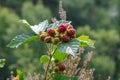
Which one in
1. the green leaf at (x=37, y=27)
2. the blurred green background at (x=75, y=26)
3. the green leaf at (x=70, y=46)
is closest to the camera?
the green leaf at (x=70, y=46)

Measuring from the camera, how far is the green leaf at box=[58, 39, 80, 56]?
1.42 meters

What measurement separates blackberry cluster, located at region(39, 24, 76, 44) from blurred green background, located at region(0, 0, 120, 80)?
50.5 ft

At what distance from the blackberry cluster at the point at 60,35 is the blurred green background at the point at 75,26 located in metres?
15.4

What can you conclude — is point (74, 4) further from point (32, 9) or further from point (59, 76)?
point (59, 76)

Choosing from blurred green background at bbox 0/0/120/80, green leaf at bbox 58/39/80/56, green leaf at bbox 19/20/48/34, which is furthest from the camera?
blurred green background at bbox 0/0/120/80

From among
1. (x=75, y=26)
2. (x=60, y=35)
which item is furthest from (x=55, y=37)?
(x=75, y=26)

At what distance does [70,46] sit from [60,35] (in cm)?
5

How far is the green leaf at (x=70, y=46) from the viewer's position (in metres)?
1.42

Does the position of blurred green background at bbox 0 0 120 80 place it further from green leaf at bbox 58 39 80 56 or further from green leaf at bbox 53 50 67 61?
green leaf at bbox 58 39 80 56

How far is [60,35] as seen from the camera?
147cm

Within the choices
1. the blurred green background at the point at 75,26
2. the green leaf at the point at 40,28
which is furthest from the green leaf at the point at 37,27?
the blurred green background at the point at 75,26

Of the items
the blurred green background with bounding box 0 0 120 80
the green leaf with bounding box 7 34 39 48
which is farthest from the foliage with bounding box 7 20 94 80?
the blurred green background with bounding box 0 0 120 80

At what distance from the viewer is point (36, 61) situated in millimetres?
19688

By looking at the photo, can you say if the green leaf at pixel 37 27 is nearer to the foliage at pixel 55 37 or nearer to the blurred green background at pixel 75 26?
the foliage at pixel 55 37
